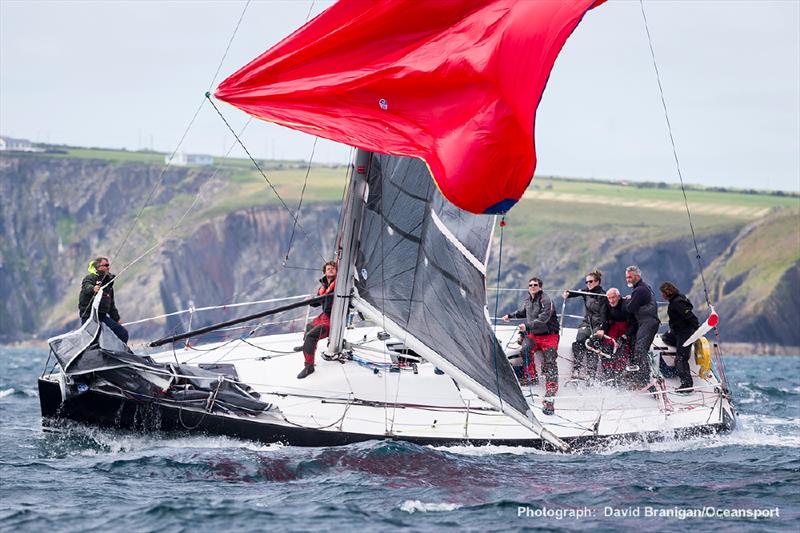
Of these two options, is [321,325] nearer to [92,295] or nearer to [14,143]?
[92,295]

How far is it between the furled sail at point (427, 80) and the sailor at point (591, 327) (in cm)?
464

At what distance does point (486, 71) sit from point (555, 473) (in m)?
4.88

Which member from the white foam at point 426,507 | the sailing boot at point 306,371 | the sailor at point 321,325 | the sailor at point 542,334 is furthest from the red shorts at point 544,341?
the white foam at point 426,507

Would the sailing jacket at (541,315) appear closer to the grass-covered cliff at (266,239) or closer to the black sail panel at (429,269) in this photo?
the black sail panel at (429,269)

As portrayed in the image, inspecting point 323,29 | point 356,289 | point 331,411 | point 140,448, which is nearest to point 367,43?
point 323,29

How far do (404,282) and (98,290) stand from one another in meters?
4.20

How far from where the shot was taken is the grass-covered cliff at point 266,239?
3640 inches

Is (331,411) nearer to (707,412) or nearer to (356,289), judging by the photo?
(356,289)

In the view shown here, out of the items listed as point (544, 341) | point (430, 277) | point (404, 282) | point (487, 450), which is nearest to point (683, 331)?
point (544, 341)

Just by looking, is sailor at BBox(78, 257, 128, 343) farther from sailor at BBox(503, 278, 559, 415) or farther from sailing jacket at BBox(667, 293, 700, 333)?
sailing jacket at BBox(667, 293, 700, 333)

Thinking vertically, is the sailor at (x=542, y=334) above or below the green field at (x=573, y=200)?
below

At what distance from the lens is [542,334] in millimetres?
16641

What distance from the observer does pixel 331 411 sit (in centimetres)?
1536

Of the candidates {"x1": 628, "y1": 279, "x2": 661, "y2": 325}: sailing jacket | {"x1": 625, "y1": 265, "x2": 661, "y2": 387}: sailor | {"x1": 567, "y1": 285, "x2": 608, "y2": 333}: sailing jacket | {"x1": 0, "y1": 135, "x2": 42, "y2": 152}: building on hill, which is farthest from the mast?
{"x1": 0, "y1": 135, "x2": 42, "y2": 152}: building on hill
